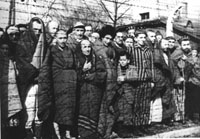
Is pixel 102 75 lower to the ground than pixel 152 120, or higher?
higher

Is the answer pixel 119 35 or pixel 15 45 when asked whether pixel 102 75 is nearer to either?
pixel 119 35

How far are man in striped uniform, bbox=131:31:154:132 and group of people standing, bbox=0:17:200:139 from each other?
2 cm

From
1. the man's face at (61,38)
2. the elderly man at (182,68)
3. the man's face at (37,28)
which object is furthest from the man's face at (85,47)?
the elderly man at (182,68)

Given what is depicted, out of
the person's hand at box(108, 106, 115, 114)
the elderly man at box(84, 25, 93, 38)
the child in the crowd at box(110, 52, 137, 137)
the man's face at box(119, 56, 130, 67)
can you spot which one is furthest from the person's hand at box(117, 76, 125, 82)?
the elderly man at box(84, 25, 93, 38)

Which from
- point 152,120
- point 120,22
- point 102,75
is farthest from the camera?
point 152,120

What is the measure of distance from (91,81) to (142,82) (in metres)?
1.11

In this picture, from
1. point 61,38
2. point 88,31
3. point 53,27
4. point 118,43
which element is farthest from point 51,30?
point 118,43

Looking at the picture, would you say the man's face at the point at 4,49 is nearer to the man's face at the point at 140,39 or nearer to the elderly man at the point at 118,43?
the elderly man at the point at 118,43

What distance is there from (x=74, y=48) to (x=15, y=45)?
91 centimetres

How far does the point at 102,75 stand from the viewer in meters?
5.11

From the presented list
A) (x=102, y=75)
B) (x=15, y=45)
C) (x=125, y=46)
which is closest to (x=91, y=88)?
(x=102, y=75)

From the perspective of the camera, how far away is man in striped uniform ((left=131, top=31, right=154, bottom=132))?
563 cm

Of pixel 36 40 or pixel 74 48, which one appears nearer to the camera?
pixel 36 40

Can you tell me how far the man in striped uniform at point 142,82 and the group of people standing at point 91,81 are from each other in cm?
2
